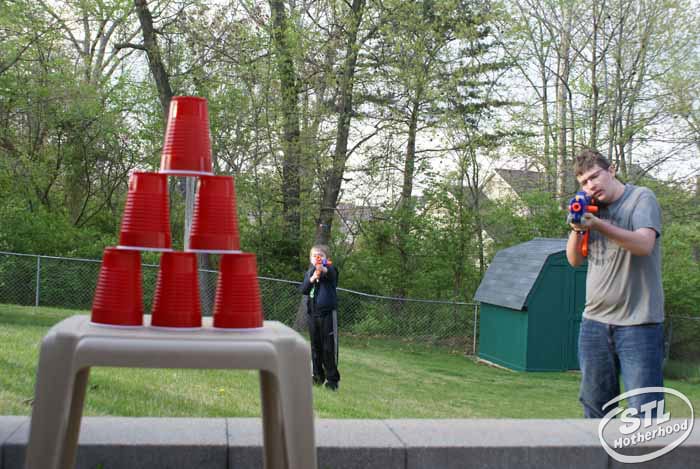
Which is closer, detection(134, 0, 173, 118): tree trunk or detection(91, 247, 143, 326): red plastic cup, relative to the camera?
detection(91, 247, 143, 326): red plastic cup

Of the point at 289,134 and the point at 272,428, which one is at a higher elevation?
the point at 289,134

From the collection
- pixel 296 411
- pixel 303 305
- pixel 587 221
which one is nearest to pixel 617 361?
pixel 587 221

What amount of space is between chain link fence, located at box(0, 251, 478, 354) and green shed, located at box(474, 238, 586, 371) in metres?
2.22

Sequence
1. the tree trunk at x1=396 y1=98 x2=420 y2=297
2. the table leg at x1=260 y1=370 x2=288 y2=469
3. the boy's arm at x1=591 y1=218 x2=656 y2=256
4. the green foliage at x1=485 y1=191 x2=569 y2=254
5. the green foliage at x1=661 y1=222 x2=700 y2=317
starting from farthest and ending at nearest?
the green foliage at x1=485 y1=191 x2=569 y2=254, the tree trunk at x1=396 y1=98 x2=420 y2=297, the green foliage at x1=661 y1=222 x2=700 y2=317, the boy's arm at x1=591 y1=218 x2=656 y2=256, the table leg at x1=260 y1=370 x2=288 y2=469

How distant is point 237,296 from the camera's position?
8.04ft

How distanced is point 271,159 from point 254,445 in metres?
18.9

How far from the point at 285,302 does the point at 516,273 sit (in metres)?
5.65

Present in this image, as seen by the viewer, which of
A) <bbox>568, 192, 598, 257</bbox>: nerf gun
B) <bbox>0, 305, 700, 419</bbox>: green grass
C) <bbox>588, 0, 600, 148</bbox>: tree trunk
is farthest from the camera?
<bbox>588, 0, 600, 148</bbox>: tree trunk

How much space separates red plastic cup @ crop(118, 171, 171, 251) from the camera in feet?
8.10

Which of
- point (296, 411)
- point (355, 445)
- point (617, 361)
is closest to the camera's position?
point (296, 411)

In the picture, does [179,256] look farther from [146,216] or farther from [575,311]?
[575,311]

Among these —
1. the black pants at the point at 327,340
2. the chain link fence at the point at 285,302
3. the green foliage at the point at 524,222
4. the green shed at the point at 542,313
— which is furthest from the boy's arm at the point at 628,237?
the green foliage at the point at 524,222

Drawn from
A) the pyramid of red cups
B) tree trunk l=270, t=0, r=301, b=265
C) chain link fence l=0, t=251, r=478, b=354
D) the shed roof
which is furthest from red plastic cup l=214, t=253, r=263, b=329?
tree trunk l=270, t=0, r=301, b=265

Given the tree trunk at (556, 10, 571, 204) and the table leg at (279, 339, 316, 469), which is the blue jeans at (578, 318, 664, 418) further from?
the tree trunk at (556, 10, 571, 204)
